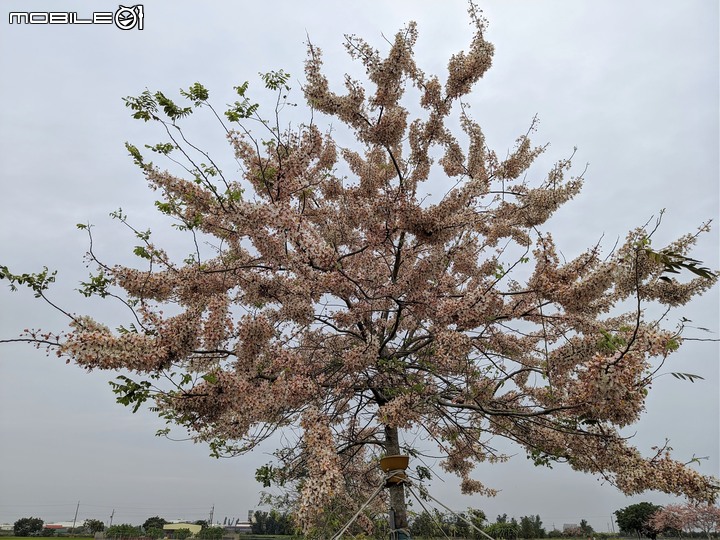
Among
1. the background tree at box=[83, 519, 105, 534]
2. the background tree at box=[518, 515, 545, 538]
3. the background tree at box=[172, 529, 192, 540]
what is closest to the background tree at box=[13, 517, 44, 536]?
the background tree at box=[83, 519, 105, 534]

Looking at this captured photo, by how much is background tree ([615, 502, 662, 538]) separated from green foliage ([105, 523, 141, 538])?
4979 cm

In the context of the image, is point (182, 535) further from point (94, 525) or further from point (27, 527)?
point (27, 527)

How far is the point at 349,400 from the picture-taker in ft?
25.7

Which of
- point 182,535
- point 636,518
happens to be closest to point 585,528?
point 636,518

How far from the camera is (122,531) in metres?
48.0

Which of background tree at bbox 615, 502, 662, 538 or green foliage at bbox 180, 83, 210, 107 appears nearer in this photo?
green foliage at bbox 180, 83, 210, 107

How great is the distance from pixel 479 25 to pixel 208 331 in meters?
6.24

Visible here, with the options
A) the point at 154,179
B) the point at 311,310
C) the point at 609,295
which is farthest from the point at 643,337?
the point at 154,179

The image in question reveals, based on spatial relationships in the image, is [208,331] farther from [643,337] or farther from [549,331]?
[549,331]

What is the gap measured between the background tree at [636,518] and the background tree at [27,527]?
70.1m

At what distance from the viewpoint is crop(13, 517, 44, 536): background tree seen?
57.2 m

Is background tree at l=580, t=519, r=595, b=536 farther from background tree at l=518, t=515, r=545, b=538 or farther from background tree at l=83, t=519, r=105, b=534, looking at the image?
background tree at l=83, t=519, r=105, b=534

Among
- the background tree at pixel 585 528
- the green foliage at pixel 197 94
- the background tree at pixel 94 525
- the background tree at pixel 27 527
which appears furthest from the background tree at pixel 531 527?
the background tree at pixel 27 527

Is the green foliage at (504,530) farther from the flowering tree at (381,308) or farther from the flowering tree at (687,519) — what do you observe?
the flowering tree at (381,308)
